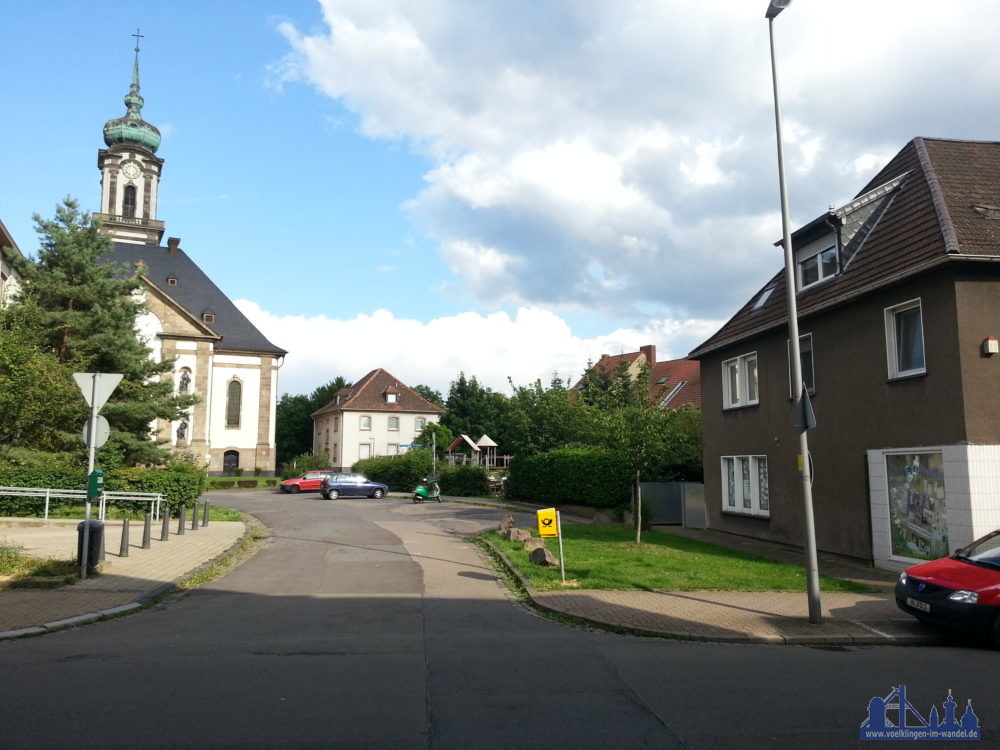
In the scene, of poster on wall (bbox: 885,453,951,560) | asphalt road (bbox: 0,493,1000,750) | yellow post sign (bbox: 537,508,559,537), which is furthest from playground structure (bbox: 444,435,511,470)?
asphalt road (bbox: 0,493,1000,750)

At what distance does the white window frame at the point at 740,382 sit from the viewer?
20797 millimetres

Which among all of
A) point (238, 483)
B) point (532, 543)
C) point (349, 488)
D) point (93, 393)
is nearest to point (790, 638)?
point (532, 543)

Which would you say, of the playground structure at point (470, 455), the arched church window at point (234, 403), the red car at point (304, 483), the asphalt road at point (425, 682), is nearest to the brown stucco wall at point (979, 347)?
the asphalt road at point (425, 682)

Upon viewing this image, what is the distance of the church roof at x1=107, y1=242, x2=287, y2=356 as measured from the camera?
2398 inches

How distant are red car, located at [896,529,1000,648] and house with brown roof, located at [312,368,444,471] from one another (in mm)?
56639

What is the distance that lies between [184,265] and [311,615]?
60.5m

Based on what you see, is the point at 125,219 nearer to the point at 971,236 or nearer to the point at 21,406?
the point at 21,406

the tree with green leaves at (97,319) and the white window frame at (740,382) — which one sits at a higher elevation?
the tree with green leaves at (97,319)

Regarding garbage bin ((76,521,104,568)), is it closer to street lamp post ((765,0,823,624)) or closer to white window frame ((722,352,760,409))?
street lamp post ((765,0,823,624))

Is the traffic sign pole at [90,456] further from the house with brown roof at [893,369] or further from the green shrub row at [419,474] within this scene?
the green shrub row at [419,474]

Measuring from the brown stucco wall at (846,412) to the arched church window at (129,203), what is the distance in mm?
61667

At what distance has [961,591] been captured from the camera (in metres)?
8.95

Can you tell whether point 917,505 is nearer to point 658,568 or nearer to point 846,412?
point 846,412

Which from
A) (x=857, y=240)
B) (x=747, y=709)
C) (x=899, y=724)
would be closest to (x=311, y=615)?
(x=747, y=709)
